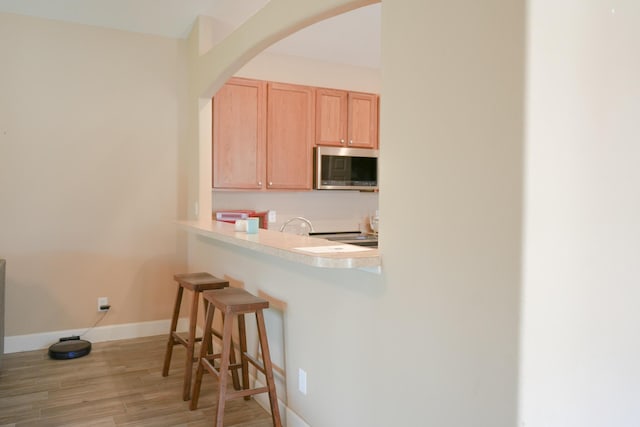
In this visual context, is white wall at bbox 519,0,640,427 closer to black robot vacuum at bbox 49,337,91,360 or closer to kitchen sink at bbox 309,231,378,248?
→ kitchen sink at bbox 309,231,378,248

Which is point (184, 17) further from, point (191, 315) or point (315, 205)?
point (191, 315)

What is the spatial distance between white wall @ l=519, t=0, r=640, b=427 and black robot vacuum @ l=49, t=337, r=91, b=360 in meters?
3.59

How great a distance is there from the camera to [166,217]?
451 centimetres

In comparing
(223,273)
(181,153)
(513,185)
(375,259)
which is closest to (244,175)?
(181,153)

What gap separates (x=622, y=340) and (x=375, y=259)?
0.85 meters

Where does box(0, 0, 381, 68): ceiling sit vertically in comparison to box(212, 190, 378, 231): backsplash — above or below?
above

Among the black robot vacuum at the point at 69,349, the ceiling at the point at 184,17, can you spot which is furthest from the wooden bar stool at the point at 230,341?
the ceiling at the point at 184,17

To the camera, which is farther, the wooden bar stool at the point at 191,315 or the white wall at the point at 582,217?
the wooden bar stool at the point at 191,315

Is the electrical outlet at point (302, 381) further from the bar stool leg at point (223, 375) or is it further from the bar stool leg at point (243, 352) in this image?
the bar stool leg at point (243, 352)

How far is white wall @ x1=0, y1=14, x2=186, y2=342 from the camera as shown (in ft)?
12.9

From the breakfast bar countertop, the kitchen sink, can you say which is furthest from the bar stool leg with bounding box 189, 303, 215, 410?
the kitchen sink

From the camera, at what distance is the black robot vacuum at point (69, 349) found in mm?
3781

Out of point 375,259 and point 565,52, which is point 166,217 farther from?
point 565,52

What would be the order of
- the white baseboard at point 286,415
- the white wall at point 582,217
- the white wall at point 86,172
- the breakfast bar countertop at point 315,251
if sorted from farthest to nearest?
the white wall at point 86,172 → the white baseboard at point 286,415 → the breakfast bar countertop at point 315,251 → the white wall at point 582,217
